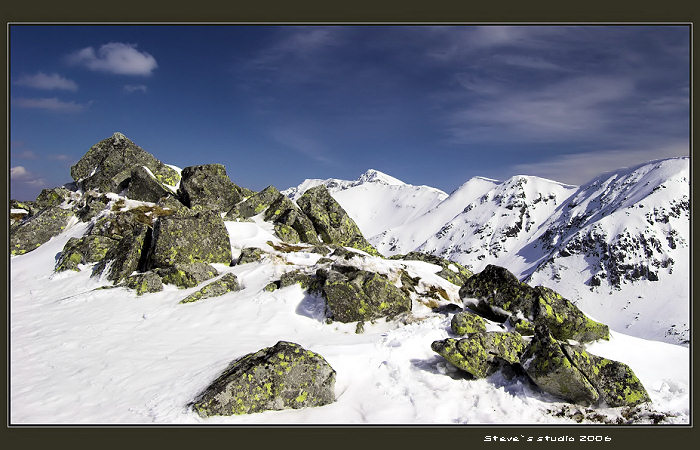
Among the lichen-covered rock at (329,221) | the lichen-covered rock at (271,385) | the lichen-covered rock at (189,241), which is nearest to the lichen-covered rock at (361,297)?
the lichen-covered rock at (271,385)

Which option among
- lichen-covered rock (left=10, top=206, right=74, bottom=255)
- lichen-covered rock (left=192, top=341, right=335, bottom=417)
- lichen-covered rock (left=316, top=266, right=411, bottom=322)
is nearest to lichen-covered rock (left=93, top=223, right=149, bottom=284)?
lichen-covered rock (left=10, top=206, right=74, bottom=255)

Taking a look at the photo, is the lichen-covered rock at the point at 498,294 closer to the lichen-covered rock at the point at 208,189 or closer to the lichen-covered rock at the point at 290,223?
the lichen-covered rock at the point at 290,223

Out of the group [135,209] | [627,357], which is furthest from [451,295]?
[135,209]

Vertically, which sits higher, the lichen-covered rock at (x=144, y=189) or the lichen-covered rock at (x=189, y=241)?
the lichen-covered rock at (x=144, y=189)

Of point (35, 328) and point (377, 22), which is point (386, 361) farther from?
point (35, 328)

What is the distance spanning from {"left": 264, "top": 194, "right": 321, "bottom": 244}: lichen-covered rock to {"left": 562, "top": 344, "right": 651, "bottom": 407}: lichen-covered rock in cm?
2308

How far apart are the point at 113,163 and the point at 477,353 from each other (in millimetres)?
37967

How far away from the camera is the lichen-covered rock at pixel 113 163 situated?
36.0m

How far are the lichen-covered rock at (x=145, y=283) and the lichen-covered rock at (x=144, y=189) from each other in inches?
583

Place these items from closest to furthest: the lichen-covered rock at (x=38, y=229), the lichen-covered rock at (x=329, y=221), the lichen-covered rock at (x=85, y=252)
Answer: the lichen-covered rock at (x=85, y=252), the lichen-covered rock at (x=38, y=229), the lichen-covered rock at (x=329, y=221)

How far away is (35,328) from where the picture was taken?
15508 millimetres

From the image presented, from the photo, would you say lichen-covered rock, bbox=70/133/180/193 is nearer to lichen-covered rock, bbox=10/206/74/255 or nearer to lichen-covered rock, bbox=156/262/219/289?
lichen-covered rock, bbox=10/206/74/255

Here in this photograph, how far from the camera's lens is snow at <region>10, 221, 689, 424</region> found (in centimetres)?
Result: 955

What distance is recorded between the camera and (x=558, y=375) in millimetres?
9680
